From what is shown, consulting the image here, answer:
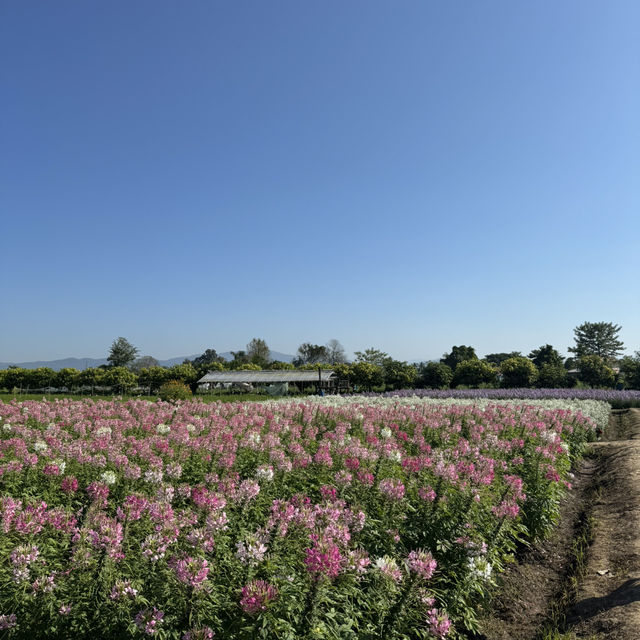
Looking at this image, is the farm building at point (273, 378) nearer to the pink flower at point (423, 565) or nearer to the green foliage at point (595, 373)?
the green foliage at point (595, 373)

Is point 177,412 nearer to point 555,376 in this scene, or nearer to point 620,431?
point 620,431

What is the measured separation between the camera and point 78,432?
8.33 meters

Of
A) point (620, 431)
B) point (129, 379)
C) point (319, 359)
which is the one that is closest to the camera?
point (620, 431)

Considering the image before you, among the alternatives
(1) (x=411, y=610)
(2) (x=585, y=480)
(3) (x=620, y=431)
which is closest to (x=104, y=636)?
(1) (x=411, y=610)

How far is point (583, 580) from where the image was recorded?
17.3 ft

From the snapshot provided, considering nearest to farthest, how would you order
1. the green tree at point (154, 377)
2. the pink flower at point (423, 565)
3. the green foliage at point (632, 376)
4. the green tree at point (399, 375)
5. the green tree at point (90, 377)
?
the pink flower at point (423, 565) < the green foliage at point (632, 376) < the green tree at point (399, 375) < the green tree at point (90, 377) < the green tree at point (154, 377)

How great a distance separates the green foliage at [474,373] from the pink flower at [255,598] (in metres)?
40.4

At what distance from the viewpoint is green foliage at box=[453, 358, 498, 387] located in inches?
1575

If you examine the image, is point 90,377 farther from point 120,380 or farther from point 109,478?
point 109,478

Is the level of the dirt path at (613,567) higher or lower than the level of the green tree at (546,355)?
lower

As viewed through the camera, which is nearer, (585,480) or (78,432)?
(78,432)

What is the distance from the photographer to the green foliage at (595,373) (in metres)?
40.5

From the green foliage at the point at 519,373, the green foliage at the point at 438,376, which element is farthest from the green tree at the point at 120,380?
the green foliage at the point at 519,373

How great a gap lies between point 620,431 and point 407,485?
57.2 feet
